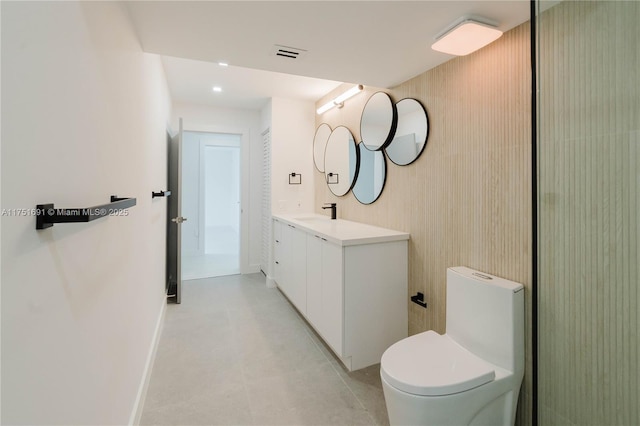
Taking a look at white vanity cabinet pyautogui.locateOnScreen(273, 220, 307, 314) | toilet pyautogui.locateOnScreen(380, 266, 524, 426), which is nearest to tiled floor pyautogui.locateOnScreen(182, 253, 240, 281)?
white vanity cabinet pyautogui.locateOnScreen(273, 220, 307, 314)

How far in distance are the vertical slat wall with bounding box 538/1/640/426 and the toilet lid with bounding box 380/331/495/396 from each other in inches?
11.8

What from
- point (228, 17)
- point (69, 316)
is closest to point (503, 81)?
point (228, 17)

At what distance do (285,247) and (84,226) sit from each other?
7.83ft

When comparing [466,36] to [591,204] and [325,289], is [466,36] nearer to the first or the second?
[591,204]

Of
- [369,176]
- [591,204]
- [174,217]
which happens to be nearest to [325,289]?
[369,176]

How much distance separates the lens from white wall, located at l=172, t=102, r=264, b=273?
4.23 m

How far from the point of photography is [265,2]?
4.47 ft

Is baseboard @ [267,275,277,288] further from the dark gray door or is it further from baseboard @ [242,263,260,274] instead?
the dark gray door

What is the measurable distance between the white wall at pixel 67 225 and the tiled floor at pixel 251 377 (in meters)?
0.39

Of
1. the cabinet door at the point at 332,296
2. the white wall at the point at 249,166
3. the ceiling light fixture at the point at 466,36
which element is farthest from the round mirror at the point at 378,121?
the white wall at the point at 249,166

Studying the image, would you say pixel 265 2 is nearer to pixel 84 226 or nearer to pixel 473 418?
pixel 84 226

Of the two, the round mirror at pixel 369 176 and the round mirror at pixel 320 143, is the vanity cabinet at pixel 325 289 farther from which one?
the round mirror at pixel 320 143

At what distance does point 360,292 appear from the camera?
6.81 feet

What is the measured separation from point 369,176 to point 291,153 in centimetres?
145
